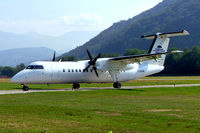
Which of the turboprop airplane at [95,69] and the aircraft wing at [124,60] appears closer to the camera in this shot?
the turboprop airplane at [95,69]

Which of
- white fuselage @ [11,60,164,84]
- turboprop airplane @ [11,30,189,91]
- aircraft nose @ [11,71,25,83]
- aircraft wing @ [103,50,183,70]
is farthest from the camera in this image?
aircraft wing @ [103,50,183,70]

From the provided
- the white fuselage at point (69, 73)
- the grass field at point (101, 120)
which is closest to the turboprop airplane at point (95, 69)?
the white fuselage at point (69, 73)

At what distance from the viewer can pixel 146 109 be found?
2147 cm

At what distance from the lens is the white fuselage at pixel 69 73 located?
A: 3956 centimetres

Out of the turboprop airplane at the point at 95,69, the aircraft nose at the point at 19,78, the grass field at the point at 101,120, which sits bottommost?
the grass field at the point at 101,120

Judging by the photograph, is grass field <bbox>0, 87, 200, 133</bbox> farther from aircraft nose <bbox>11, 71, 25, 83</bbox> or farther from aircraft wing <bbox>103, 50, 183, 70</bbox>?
aircraft wing <bbox>103, 50, 183, 70</bbox>

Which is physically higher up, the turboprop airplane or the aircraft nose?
the turboprop airplane

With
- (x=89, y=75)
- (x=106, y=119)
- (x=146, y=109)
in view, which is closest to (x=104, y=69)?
(x=89, y=75)

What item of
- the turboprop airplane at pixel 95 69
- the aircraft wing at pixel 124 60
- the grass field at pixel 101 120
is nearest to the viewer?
the grass field at pixel 101 120

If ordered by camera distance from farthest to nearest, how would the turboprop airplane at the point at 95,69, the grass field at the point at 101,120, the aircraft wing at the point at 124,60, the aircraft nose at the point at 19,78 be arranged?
the aircraft wing at the point at 124,60, the turboprop airplane at the point at 95,69, the aircraft nose at the point at 19,78, the grass field at the point at 101,120

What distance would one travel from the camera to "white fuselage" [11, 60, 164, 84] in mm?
39562

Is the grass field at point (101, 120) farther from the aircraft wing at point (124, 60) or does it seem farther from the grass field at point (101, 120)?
the aircraft wing at point (124, 60)

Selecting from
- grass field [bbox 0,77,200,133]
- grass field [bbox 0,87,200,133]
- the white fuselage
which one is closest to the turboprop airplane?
the white fuselage

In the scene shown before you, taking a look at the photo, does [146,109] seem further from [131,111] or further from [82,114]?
[82,114]
